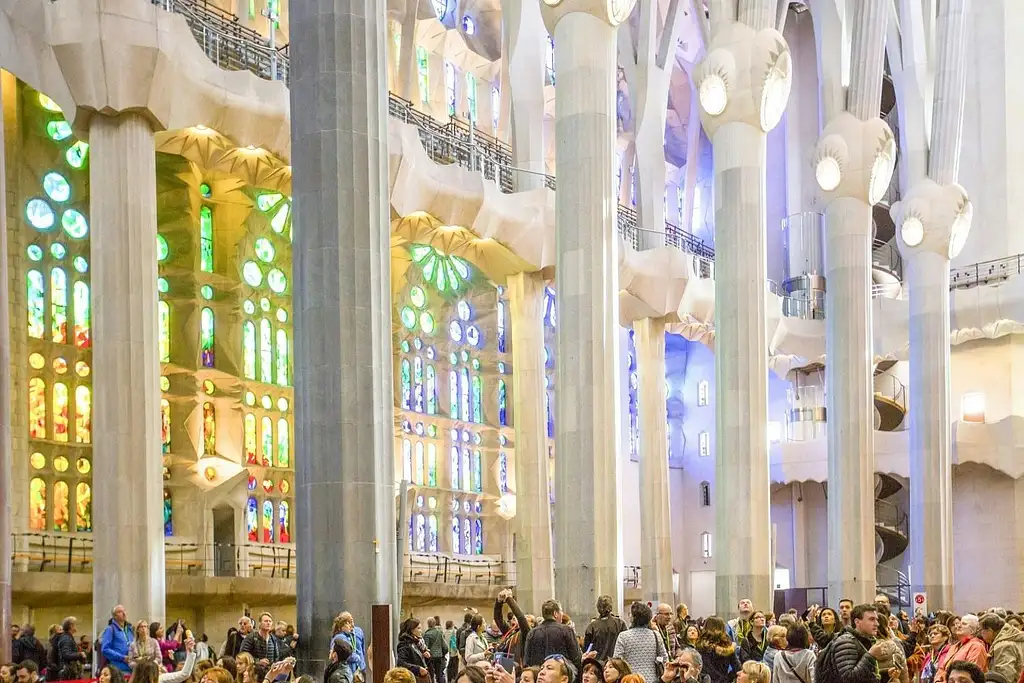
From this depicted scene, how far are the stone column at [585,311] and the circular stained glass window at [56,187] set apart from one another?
977cm

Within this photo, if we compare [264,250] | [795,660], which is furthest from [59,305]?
[795,660]

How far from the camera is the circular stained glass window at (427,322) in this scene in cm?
3144

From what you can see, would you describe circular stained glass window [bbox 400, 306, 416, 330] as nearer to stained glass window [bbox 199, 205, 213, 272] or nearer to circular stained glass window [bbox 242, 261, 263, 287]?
circular stained glass window [bbox 242, 261, 263, 287]

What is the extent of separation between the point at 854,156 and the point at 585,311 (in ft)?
35.2

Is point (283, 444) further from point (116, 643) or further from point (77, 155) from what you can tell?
point (116, 643)

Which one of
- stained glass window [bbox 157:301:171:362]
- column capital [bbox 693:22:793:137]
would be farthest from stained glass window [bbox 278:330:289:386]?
column capital [bbox 693:22:793:137]

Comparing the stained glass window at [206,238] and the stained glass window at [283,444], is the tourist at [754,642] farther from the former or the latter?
the stained glass window at [283,444]

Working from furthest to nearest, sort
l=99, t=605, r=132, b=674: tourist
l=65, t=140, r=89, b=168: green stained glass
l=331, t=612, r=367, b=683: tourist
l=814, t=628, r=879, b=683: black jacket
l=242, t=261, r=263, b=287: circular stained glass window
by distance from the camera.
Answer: l=242, t=261, r=263, b=287: circular stained glass window < l=65, t=140, r=89, b=168: green stained glass < l=99, t=605, r=132, b=674: tourist < l=331, t=612, r=367, b=683: tourist < l=814, t=628, r=879, b=683: black jacket

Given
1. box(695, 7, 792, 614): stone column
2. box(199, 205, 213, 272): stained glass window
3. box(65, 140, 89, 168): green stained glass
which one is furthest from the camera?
box(199, 205, 213, 272): stained glass window

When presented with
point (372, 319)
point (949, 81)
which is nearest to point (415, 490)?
point (949, 81)

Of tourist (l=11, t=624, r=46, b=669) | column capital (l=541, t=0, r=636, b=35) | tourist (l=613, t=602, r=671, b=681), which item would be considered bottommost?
tourist (l=11, t=624, r=46, b=669)

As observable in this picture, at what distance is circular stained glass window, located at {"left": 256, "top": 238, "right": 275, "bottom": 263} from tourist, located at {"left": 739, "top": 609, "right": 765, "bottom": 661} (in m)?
17.0

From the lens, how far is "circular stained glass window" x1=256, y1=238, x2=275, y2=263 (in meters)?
26.7

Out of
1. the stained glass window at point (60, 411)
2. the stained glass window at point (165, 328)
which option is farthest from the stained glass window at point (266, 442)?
the stained glass window at point (60, 411)
